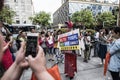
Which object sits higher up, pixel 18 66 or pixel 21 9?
pixel 21 9

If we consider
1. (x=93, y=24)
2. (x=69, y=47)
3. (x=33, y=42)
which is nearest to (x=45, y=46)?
(x=69, y=47)

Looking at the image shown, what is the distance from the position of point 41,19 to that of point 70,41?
85.7 metres

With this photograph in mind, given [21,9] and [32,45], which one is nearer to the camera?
[32,45]

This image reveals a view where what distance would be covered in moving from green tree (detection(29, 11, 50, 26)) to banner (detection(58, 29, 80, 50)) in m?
84.1

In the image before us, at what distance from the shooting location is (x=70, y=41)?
7.20m

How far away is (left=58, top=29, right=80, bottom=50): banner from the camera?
6.95m

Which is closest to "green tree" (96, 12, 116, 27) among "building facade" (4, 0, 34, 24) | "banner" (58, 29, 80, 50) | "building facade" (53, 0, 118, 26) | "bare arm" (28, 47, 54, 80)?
"building facade" (53, 0, 118, 26)

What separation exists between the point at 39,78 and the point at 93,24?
8035 cm

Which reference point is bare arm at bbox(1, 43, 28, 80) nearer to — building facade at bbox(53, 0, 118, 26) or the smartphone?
the smartphone

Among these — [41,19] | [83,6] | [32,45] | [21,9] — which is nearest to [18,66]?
[32,45]

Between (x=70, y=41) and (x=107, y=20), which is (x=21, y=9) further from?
(x=70, y=41)

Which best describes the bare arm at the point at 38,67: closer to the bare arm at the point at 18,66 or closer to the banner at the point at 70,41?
the bare arm at the point at 18,66

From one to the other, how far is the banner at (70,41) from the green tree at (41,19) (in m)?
84.1

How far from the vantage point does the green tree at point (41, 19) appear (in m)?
91.7
